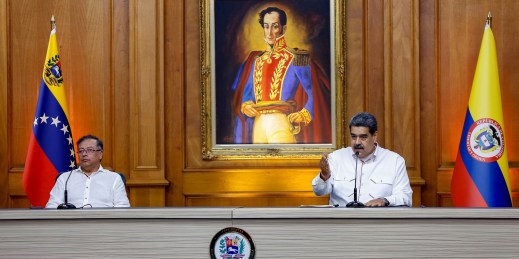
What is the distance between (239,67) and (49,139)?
1.51 m

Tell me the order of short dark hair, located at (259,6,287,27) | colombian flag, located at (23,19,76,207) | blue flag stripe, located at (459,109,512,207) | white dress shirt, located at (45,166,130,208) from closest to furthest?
white dress shirt, located at (45,166,130,208)
blue flag stripe, located at (459,109,512,207)
colombian flag, located at (23,19,76,207)
short dark hair, located at (259,6,287,27)

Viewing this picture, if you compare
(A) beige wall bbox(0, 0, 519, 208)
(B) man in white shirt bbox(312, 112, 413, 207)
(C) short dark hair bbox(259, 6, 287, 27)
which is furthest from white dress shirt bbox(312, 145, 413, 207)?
(C) short dark hair bbox(259, 6, 287, 27)

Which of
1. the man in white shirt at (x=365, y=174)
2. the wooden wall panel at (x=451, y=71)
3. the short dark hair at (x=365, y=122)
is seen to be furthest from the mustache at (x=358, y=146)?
the wooden wall panel at (x=451, y=71)

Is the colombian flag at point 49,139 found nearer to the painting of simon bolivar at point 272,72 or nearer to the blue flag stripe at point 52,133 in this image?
the blue flag stripe at point 52,133

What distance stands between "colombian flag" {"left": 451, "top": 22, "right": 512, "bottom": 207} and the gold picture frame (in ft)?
3.14

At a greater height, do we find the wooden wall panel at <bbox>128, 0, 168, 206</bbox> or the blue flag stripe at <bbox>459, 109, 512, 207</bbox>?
the wooden wall panel at <bbox>128, 0, 168, 206</bbox>

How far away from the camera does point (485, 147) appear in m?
5.72

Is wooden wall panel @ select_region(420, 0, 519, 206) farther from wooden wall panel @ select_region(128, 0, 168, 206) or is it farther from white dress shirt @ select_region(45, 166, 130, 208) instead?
white dress shirt @ select_region(45, 166, 130, 208)

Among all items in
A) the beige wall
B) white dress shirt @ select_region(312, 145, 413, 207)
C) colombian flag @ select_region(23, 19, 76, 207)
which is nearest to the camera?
white dress shirt @ select_region(312, 145, 413, 207)

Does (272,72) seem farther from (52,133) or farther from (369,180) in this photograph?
(369,180)

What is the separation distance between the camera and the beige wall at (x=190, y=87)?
6.13 metres

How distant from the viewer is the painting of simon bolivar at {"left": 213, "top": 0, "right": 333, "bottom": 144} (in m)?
6.23

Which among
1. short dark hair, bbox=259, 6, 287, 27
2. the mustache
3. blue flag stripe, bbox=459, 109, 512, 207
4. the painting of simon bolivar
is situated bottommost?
blue flag stripe, bbox=459, 109, 512, 207

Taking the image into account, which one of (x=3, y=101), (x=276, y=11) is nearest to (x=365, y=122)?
(x=276, y=11)
